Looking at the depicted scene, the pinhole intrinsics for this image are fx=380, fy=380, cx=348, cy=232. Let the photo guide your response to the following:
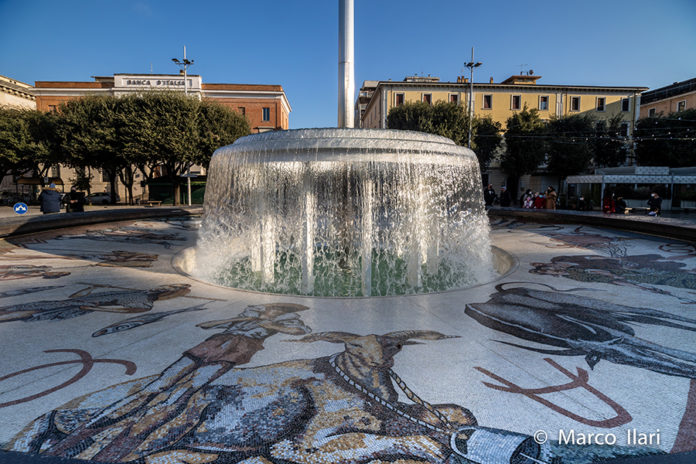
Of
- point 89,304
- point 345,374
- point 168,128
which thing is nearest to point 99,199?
point 168,128

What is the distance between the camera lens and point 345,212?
608 centimetres

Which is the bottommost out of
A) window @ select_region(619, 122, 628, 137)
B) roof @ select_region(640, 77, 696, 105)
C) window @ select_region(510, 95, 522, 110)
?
window @ select_region(619, 122, 628, 137)

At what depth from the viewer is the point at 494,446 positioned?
1.86 meters

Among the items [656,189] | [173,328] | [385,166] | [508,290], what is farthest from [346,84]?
[656,189]

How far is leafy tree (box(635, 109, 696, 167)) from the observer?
107ft

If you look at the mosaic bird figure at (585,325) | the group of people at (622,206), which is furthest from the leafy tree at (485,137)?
the mosaic bird figure at (585,325)

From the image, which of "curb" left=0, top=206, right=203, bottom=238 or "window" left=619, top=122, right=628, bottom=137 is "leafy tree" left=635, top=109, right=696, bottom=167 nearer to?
"window" left=619, top=122, right=628, bottom=137

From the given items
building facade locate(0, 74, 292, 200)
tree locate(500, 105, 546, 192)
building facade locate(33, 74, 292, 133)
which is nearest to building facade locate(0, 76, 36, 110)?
building facade locate(0, 74, 292, 200)

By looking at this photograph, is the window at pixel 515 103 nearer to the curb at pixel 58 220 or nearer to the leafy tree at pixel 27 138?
the curb at pixel 58 220

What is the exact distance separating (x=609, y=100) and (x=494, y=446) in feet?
155

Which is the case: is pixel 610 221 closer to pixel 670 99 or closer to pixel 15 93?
pixel 670 99

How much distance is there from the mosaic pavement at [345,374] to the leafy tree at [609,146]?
Answer: 115 ft

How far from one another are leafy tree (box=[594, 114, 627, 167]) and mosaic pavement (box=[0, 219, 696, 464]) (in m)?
35.1

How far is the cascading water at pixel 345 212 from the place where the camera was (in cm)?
516
